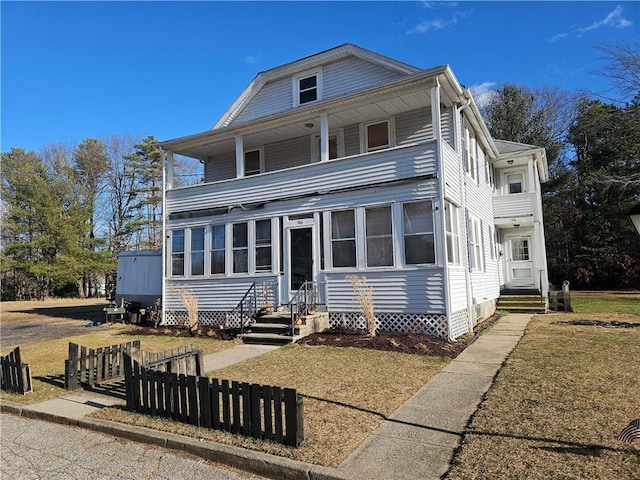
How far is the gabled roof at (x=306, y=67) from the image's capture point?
1360cm

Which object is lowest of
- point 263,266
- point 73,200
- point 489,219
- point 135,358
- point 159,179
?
point 135,358

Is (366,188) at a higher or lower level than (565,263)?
higher

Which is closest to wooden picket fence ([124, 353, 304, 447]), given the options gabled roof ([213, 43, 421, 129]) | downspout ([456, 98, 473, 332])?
downspout ([456, 98, 473, 332])

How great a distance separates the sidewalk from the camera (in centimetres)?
376

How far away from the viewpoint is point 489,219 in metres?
17.3

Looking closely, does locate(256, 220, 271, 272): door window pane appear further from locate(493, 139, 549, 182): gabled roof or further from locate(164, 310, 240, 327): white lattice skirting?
locate(493, 139, 549, 182): gabled roof

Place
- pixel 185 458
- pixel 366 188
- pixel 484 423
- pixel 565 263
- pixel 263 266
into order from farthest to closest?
pixel 565 263
pixel 263 266
pixel 366 188
pixel 484 423
pixel 185 458

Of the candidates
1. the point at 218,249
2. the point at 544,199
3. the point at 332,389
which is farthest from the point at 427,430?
the point at 544,199

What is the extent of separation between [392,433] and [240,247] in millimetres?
10183

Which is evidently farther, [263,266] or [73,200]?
[73,200]

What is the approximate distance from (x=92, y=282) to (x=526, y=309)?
39.4 m

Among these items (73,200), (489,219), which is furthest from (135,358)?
(73,200)

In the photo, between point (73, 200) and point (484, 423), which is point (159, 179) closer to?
point (73, 200)

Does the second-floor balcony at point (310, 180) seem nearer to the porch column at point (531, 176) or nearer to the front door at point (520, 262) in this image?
the porch column at point (531, 176)
